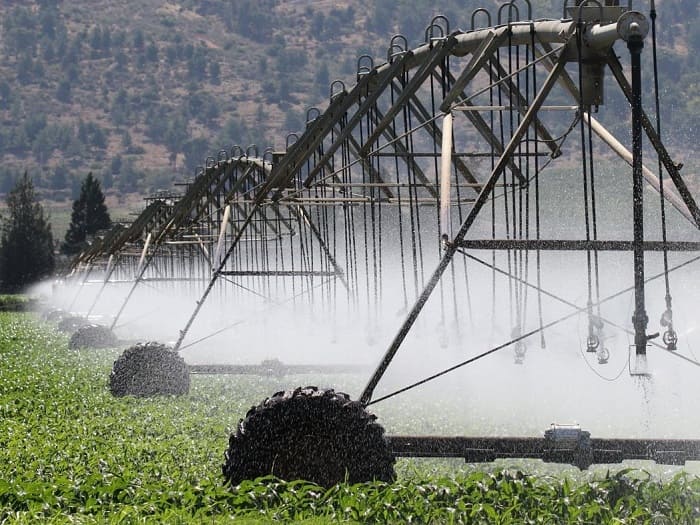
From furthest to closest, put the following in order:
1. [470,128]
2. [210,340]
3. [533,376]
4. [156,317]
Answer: [470,128] → [156,317] → [210,340] → [533,376]

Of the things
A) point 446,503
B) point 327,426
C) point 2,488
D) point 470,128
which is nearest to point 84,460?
point 2,488

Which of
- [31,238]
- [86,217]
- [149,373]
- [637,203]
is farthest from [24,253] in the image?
[637,203]

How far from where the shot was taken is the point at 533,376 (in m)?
16.5

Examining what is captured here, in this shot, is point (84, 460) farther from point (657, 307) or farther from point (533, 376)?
point (657, 307)

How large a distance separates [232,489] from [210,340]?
21331 millimetres

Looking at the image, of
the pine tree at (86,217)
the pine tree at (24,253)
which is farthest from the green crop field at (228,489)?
the pine tree at (86,217)

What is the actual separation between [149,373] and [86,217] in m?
85.6

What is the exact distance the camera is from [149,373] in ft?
54.0

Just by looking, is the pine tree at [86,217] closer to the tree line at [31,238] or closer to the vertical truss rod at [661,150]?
the tree line at [31,238]

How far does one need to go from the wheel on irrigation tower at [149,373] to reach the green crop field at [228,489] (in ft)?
9.07

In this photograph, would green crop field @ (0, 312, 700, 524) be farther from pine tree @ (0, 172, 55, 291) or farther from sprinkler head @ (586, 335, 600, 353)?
pine tree @ (0, 172, 55, 291)

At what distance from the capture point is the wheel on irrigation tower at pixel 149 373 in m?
16.5

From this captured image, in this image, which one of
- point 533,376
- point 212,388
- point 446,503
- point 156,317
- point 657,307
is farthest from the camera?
point 156,317

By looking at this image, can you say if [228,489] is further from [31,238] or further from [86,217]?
[86,217]
